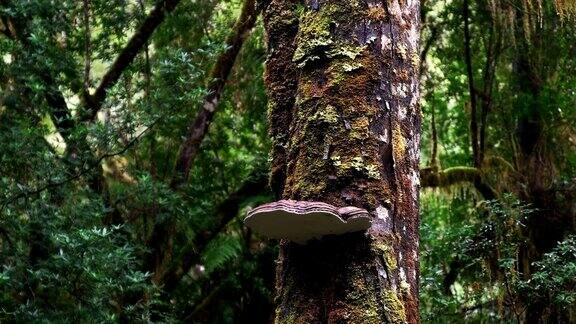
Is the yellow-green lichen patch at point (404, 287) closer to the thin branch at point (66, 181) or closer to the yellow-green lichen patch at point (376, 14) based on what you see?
the yellow-green lichen patch at point (376, 14)

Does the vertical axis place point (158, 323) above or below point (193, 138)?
below

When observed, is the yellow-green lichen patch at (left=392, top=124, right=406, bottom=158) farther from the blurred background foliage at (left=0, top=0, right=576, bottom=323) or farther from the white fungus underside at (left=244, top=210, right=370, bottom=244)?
the blurred background foliage at (left=0, top=0, right=576, bottom=323)

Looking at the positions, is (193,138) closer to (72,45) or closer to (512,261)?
(72,45)

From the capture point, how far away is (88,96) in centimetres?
578

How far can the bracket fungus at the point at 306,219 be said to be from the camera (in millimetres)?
1701

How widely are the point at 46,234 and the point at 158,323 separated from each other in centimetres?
115

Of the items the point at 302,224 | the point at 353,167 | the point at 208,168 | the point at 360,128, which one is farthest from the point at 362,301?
the point at 208,168

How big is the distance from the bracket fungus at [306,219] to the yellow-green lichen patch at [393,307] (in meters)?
0.18

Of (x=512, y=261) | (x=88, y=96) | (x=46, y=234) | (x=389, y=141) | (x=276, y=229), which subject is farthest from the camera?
(x=88, y=96)

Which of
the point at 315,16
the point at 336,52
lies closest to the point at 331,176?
the point at 336,52

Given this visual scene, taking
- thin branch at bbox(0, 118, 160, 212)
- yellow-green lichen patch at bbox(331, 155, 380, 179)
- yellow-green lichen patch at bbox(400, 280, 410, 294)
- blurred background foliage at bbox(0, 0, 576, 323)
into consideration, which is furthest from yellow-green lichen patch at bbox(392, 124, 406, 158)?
thin branch at bbox(0, 118, 160, 212)

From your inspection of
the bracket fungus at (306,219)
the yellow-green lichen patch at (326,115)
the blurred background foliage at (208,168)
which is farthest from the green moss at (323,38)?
the blurred background foliage at (208,168)

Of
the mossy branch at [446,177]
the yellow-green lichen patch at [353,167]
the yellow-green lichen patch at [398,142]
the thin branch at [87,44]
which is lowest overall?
the yellow-green lichen patch at [353,167]

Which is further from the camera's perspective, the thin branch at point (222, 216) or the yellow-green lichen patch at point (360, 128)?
the thin branch at point (222, 216)
